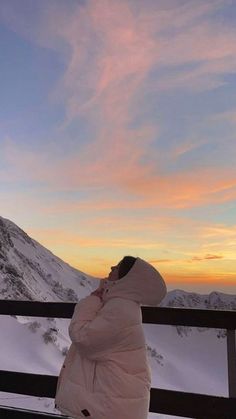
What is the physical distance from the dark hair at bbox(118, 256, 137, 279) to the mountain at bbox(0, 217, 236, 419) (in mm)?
3070

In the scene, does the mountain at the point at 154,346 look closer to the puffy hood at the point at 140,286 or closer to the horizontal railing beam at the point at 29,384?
the horizontal railing beam at the point at 29,384

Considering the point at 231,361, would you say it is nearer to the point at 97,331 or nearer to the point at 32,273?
the point at 97,331

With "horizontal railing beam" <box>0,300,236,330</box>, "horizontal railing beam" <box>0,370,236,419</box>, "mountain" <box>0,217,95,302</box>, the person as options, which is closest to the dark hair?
the person

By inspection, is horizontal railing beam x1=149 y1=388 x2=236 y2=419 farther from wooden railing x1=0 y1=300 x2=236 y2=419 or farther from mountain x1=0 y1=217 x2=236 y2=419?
mountain x1=0 y1=217 x2=236 y2=419

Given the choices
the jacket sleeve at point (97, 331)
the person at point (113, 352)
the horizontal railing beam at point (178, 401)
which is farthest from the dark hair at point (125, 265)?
the horizontal railing beam at point (178, 401)

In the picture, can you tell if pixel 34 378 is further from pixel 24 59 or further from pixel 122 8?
pixel 24 59

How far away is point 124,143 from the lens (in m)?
12.4

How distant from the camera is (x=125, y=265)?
3197 mm

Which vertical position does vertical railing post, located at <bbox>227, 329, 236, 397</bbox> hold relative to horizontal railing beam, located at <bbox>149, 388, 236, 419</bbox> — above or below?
above

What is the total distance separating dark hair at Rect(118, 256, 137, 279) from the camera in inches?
125

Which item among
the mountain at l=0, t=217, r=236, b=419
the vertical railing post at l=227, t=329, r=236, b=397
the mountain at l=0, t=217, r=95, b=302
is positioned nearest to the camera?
the vertical railing post at l=227, t=329, r=236, b=397

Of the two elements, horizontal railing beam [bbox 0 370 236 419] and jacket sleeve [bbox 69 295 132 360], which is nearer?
jacket sleeve [bbox 69 295 132 360]

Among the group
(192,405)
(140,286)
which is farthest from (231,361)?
(140,286)

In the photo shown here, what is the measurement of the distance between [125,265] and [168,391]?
4.93ft
